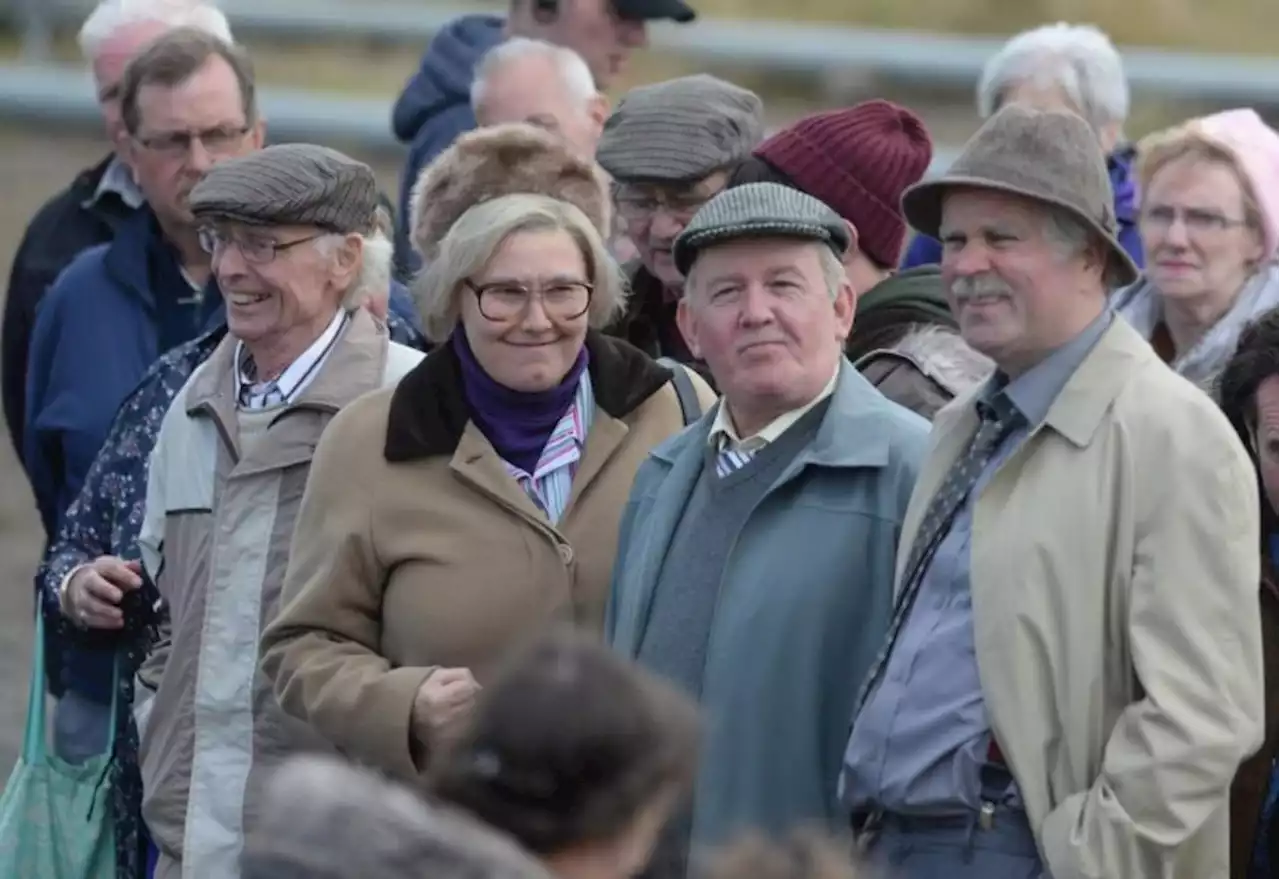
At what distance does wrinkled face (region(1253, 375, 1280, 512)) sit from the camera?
406 cm

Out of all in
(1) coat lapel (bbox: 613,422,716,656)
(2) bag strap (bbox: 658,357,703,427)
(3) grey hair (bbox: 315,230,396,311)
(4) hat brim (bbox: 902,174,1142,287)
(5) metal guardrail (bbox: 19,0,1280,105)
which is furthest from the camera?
(5) metal guardrail (bbox: 19,0,1280,105)

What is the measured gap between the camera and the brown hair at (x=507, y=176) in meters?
4.45

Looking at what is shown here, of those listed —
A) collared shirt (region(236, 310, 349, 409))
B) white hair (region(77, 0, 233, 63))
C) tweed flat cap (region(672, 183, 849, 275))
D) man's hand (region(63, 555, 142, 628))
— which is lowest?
man's hand (region(63, 555, 142, 628))

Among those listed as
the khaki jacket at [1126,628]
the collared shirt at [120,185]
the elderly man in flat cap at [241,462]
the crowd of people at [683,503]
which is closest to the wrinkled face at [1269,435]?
the crowd of people at [683,503]

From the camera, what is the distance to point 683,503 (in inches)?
157

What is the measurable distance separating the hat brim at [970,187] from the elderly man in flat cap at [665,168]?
106 cm

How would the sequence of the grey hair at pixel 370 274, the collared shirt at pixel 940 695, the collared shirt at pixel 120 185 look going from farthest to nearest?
the collared shirt at pixel 120 185 → the grey hair at pixel 370 274 → the collared shirt at pixel 940 695

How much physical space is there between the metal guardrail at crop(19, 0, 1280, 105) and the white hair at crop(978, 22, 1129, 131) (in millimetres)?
4726

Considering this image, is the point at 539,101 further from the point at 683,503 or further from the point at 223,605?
the point at 683,503

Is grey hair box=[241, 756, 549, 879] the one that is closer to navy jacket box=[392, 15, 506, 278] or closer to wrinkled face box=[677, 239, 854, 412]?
wrinkled face box=[677, 239, 854, 412]

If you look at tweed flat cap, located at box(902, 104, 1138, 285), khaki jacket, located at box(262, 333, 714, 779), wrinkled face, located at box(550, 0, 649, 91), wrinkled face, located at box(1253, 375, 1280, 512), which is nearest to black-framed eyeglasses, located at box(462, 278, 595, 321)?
khaki jacket, located at box(262, 333, 714, 779)

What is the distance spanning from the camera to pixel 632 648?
3945 millimetres

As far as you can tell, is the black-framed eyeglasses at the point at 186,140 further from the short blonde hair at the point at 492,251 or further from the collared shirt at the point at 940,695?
the collared shirt at the point at 940,695

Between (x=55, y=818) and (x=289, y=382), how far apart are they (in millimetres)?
991
